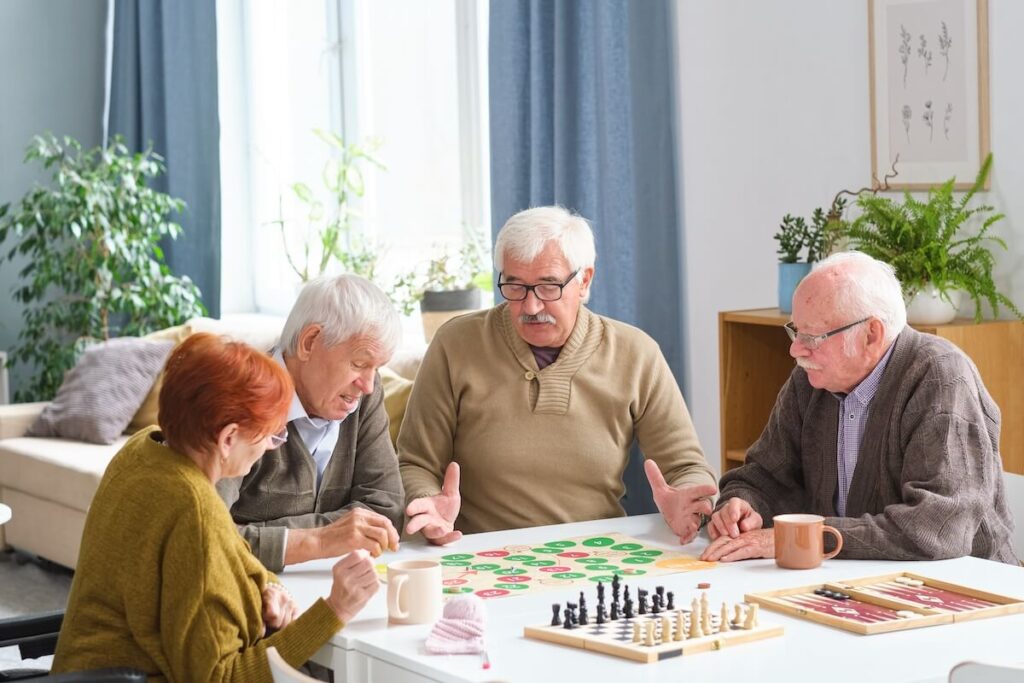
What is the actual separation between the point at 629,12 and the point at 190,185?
10.5 ft

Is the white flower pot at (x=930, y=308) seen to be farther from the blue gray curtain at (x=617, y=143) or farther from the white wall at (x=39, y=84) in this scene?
the white wall at (x=39, y=84)

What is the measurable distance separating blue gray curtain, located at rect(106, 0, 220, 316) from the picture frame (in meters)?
3.81

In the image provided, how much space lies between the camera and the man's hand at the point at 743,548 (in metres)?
2.34

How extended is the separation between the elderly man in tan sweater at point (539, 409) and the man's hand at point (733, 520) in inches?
15.4

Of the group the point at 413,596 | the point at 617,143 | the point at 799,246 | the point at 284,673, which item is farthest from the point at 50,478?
the point at 284,673

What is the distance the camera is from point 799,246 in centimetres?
379

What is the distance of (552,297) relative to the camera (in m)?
2.89

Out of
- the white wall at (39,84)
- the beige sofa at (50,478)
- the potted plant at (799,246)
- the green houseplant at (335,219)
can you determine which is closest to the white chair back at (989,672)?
the potted plant at (799,246)

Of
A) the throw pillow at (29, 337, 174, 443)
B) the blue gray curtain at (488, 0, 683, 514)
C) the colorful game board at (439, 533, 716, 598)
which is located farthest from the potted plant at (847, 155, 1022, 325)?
the throw pillow at (29, 337, 174, 443)

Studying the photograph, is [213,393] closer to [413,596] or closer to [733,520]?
[413,596]

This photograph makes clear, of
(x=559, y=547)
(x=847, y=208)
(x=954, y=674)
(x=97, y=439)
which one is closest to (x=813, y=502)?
(x=559, y=547)

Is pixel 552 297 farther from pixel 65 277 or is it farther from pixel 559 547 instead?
pixel 65 277

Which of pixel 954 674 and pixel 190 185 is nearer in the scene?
pixel 954 674

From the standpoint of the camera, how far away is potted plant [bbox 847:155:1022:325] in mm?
3379
